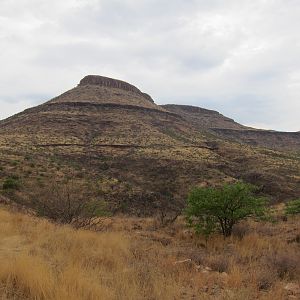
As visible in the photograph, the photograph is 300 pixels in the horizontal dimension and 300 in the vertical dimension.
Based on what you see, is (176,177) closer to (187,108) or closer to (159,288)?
(159,288)

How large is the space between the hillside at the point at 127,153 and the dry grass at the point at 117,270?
19.7 m

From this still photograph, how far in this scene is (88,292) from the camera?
17.4ft

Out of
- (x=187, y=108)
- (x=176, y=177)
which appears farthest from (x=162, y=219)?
(x=187, y=108)

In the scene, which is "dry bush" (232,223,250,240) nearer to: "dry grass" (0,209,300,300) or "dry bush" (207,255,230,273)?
"dry grass" (0,209,300,300)

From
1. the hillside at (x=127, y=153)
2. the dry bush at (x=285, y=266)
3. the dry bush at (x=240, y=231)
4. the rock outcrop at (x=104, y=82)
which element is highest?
the rock outcrop at (x=104, y=82)

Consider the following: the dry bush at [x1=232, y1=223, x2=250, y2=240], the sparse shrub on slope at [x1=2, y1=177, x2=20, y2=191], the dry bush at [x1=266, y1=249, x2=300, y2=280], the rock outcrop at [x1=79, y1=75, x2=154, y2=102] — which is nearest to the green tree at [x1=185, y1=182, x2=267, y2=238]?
the dry bush at [x1=232, y1=223, x2=250, y2=240]

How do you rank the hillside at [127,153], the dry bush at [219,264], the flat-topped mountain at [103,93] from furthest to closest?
1. the flat-topped mountain at [103,93]
2. the hillside at [127,153]
3. the dry bush at [219,264]

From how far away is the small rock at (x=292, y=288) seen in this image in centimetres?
662

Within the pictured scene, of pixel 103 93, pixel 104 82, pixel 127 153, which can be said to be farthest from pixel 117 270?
pixel 104 82

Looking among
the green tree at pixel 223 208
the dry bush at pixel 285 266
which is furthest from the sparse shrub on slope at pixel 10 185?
the dry bush at pixel 285 266

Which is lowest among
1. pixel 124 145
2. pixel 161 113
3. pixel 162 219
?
pixel 162 219

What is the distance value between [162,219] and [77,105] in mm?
64728

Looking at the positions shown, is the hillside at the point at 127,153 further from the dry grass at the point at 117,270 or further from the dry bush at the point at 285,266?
the dry bush at the point at 285,266

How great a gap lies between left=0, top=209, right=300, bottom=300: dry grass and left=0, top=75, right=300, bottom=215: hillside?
64.6 feet
